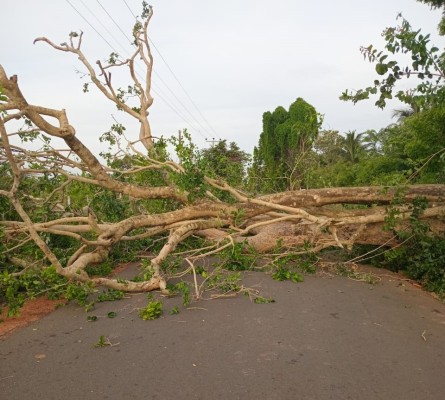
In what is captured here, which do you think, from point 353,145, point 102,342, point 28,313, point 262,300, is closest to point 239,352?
point 102,342

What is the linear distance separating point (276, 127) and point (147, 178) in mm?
15041

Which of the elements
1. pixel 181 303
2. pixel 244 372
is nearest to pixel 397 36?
pixel 244 372

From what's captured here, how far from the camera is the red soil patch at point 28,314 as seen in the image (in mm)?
4359

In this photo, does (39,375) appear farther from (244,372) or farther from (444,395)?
(444,395)

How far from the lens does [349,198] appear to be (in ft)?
23.8

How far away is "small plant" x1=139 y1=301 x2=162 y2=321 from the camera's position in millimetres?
4414

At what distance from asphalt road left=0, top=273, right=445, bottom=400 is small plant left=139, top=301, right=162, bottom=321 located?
0.09 meters

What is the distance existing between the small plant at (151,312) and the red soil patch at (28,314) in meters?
1.34

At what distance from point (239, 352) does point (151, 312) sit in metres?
1.37

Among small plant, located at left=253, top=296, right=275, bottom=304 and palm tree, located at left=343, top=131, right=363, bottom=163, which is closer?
small plant, located at left=253, top=296, right=275, bottom=304

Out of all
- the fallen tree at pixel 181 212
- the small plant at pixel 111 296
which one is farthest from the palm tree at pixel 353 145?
the small plant at pixel 111 296

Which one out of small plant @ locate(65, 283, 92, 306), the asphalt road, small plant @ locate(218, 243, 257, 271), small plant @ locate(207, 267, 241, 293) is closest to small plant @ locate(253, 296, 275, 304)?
the asphalt road

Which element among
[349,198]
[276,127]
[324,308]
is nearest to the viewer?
[324,308]

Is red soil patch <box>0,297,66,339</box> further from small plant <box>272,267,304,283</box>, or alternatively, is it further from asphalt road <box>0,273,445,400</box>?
small plant <box>272,267,304,283</box>
